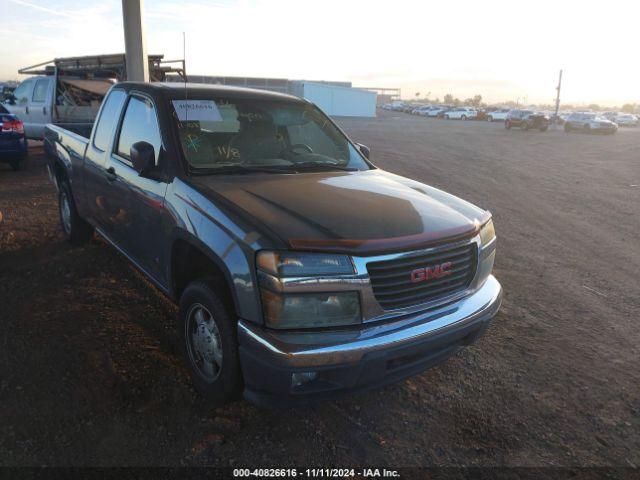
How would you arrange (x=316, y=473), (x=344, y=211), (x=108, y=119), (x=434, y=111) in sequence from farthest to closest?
(x=434, y=111) < (x=108, y=119) < (x=344, y=211) < (x=316, y=473)

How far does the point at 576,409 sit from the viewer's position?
305 centimetres

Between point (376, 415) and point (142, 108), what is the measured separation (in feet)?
9.27

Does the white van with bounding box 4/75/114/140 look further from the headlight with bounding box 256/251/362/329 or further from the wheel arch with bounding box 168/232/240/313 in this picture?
the headlight with bounding box 256/251/362/329

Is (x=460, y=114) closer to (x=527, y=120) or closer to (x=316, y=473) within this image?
(x=527, y=120)

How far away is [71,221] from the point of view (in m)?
5.55

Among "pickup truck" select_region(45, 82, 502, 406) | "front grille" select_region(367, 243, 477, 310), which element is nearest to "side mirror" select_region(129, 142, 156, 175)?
"pickup truck" select_region(45, 82, 502, 406)

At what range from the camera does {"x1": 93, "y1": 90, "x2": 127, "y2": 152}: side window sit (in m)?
4.22

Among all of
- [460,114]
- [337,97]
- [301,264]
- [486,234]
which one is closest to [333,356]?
[301,264]

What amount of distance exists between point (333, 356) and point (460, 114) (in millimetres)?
60477

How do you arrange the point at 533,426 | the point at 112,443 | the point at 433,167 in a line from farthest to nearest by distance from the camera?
1. the point at 433,167
2. the point at 533,426
3. the point at 112,443

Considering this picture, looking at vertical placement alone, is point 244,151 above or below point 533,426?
above

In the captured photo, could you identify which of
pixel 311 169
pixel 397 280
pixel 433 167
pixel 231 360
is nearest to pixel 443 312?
pixel 397 280

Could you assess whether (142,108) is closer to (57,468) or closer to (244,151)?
(244,151)

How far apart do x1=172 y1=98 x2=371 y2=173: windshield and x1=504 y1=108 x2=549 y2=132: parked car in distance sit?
34.4m
